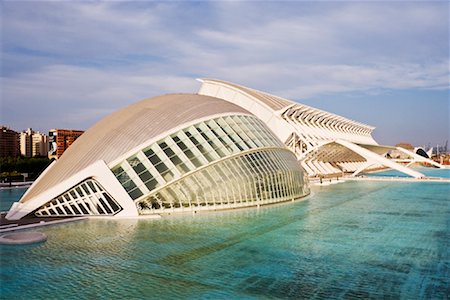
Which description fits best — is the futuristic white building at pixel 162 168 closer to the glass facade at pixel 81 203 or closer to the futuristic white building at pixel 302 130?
the glass facade at pixel 81 203

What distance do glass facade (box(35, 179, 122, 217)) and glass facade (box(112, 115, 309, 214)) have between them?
50.5 inches

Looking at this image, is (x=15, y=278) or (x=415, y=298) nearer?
(x=415, y=298)

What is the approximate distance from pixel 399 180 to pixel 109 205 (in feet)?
145

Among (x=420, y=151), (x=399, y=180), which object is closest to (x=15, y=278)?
(x=399, y=180)

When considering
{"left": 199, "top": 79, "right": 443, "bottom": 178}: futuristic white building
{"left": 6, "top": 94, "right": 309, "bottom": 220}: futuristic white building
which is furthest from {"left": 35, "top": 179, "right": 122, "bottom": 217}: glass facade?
{"left": 199, "top": 79, "right": 443, "bottom": 178}: futuristic white building

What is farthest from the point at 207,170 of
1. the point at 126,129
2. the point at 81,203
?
the point at 81,203

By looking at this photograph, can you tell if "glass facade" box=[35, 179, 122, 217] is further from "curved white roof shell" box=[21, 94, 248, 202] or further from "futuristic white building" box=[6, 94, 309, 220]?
"curved white roof shell" box=[21, 94, 248, 202]

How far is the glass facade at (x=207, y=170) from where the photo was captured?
22.2m

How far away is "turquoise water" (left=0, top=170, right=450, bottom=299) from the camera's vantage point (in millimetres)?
10578

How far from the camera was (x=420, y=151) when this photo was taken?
137m

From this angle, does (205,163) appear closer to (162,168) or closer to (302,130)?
(162,168)

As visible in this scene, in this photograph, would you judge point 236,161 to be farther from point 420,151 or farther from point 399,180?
point 420,151

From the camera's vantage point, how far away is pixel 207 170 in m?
23.7

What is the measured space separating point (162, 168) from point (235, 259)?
1026cm
